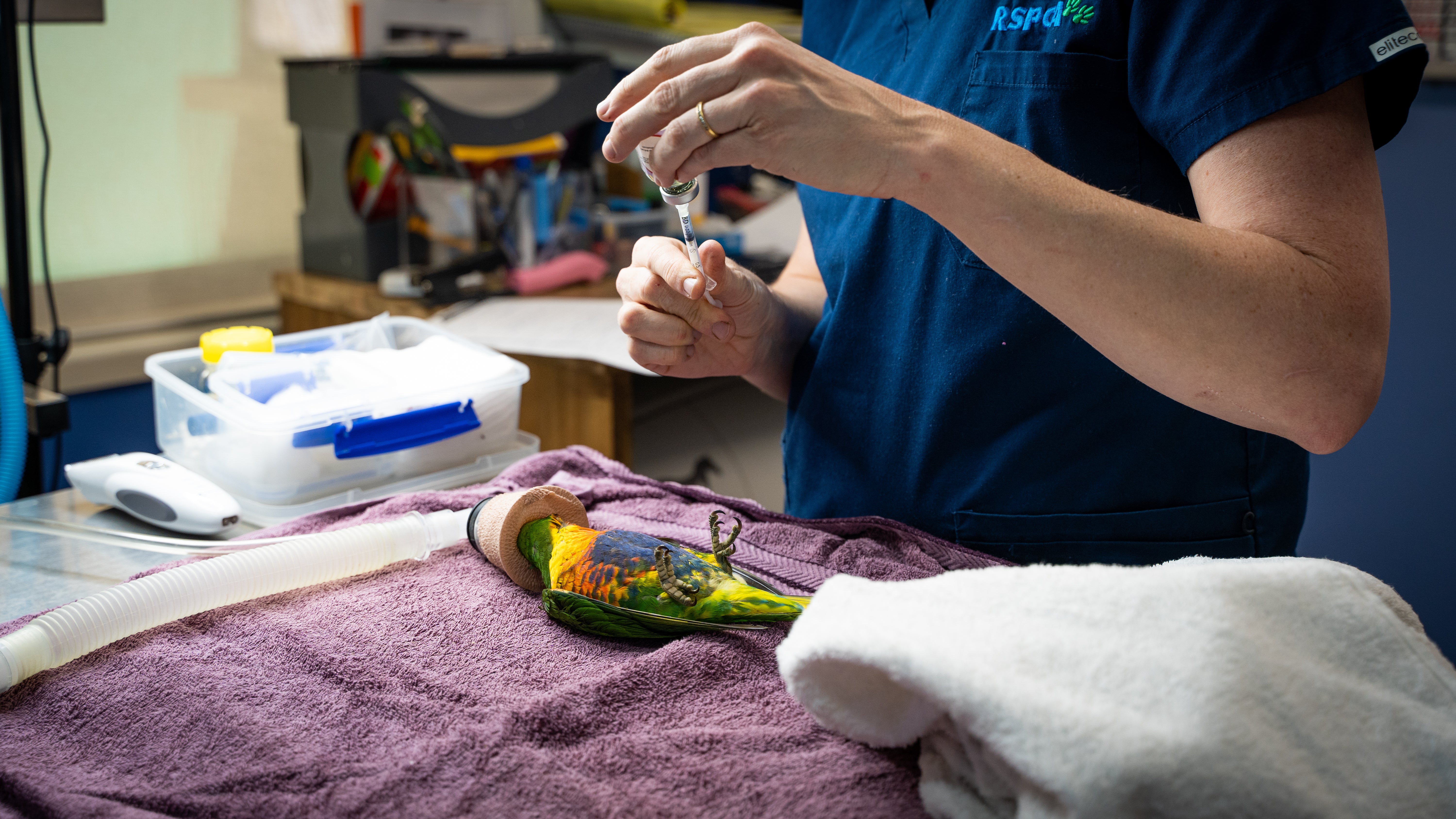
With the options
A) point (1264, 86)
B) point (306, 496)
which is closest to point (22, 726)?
point (306, 496)

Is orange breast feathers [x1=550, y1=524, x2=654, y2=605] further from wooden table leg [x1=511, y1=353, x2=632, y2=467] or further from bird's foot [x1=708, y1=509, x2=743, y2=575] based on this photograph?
wooden table leg [x1=511, y1=353, x2=632, y2=467]

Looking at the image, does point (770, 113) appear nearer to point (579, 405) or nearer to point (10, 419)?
point (10, 419)

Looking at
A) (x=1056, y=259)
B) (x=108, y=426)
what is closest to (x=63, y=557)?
(x=1056, y=259)

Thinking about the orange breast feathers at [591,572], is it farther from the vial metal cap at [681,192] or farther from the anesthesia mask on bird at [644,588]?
the vial metal cap at [681,192]

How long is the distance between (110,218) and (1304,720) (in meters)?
1.71

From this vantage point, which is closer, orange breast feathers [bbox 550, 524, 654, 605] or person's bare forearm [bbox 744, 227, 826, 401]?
orange breast feathers [bbox 550, 524, 654, 605]

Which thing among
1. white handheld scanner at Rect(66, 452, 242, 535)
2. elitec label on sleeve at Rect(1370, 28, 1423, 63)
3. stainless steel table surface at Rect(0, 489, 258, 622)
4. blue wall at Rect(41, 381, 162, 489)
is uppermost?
elitec label on sleeve at Rect(1370, 28, 1423, 63)

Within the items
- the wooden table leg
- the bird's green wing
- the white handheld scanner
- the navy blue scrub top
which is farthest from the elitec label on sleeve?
the wooden table leg

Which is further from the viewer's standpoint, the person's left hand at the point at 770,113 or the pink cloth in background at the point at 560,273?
the pink cloth in background at the point at 560,273

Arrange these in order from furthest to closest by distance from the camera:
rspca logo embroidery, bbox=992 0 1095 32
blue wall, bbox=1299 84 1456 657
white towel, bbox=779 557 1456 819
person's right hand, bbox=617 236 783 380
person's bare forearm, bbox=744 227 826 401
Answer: blue wall, bbox=1299 84 1456 657 → person's bare forearm, bbox=744 227 826 401 → person's right hand, bbox=617 236 783 380 → rspca logo embroidery, bbox=992 0 1095 32 → white towel, bbox=779 557 1456 819

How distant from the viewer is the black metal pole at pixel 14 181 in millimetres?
987

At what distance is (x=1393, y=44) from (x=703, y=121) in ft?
1.35

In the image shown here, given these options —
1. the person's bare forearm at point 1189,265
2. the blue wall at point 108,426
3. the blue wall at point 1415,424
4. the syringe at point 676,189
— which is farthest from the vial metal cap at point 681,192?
the blue wall at point 1415,424

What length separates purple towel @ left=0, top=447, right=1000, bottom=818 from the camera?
0.47m
